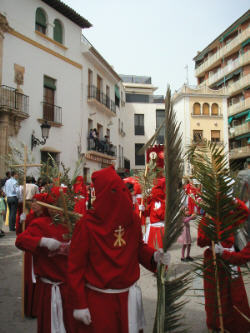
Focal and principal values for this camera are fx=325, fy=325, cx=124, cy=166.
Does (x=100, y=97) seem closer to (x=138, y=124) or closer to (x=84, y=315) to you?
(x=138, y=124)

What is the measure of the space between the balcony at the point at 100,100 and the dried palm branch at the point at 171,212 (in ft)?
65.4

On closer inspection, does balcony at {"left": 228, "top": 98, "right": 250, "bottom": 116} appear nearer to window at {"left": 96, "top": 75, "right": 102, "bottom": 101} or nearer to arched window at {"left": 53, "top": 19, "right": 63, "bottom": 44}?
window at {"left": 96, "top": 75, "right": 102, "bottom": 101}

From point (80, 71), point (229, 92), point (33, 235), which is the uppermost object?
point (229, 92)

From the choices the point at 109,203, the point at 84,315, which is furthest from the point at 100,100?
the point at 84,315

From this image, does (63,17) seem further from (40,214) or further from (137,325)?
(137,325)

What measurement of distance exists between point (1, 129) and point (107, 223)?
43.9 ft

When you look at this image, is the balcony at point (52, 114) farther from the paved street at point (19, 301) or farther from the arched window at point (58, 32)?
the paved street at point (19, 301)

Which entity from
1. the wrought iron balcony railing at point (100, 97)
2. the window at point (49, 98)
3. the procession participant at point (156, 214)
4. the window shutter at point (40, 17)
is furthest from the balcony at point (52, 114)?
the procession participant at point (156, 214)

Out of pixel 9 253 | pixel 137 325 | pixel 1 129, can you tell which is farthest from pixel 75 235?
pixel 1 129

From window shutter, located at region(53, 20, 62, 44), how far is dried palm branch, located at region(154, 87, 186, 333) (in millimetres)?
18650

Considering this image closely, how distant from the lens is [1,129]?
14492mm

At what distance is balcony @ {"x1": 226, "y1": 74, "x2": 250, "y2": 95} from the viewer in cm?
3195

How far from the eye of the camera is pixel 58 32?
18.8 metres

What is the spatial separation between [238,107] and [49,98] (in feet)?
74.3
